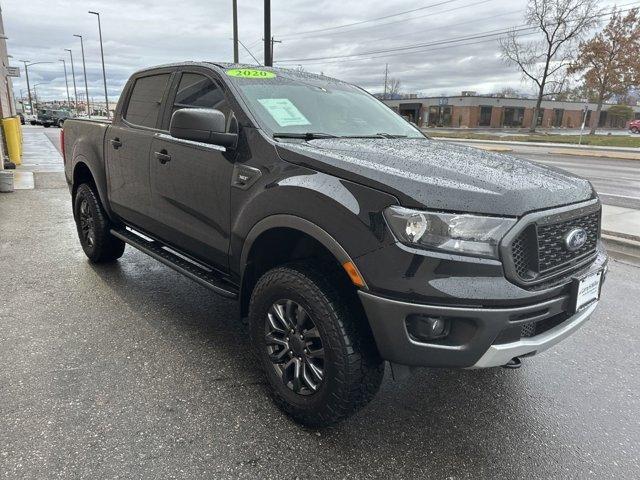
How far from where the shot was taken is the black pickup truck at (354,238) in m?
2.05

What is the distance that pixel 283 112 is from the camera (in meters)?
3.10

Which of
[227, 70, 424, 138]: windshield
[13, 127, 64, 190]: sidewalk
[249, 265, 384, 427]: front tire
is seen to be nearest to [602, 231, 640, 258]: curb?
[227, 70, 424, 138]: windshield

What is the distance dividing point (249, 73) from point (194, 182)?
857 millimetres

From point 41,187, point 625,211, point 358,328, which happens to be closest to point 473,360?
point 358,328

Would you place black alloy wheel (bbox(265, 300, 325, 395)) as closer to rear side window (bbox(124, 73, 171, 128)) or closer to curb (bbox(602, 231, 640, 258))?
rear side window (bbox(124, 73, 171, 128))

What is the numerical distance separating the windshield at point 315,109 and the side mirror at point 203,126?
240 mm

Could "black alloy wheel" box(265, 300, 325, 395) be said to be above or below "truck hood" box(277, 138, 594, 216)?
below

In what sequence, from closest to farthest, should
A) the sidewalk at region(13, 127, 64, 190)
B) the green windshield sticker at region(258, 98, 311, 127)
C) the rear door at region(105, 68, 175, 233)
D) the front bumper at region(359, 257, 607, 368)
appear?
the front bumper at region(359, 257, 607, 368) < the green windshield sticker at region(258, 98, 311, 127) < the rear door at region(105, 68, 175, 233) < the sidewalk at region(13, 127, 64, 190)

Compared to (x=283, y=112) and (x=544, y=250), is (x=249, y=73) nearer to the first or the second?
(x=283, y=112)

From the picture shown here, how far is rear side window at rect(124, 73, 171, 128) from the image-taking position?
3.95 metres

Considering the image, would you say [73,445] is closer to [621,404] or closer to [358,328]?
[358,328]

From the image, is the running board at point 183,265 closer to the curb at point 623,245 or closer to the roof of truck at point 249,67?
the roof of truck at point 249,67

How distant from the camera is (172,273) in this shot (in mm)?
4973

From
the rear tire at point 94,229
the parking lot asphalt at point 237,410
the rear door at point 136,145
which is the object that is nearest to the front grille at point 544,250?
the parking lot asphalt at point 237,410
